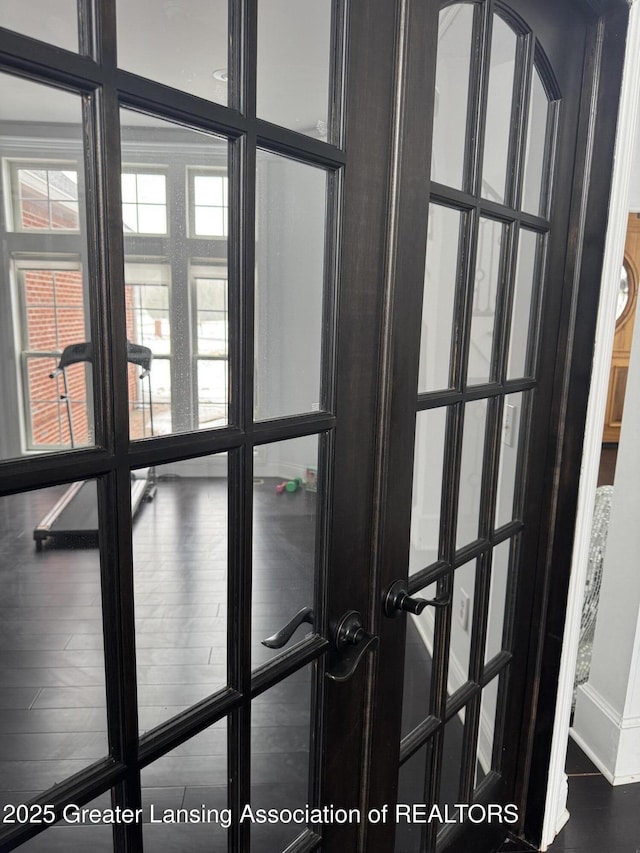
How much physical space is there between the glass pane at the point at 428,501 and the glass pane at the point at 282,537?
0.36 meters

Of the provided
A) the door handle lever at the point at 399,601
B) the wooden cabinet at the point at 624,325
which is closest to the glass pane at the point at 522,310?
the door handle lever at the point at 399,601

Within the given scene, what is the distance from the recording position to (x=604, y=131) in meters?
1.54

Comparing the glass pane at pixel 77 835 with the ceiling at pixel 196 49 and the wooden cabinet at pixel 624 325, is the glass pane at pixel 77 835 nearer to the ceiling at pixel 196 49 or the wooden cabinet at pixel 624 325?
the ceiling at pixel 196 49

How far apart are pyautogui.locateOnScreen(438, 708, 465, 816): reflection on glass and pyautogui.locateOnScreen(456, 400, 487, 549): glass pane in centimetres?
49

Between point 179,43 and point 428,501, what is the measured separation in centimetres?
98

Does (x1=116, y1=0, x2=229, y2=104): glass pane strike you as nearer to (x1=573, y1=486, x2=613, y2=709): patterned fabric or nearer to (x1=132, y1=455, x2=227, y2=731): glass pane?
(x1=132, y1=455, x2=227, y2=731): glass pane

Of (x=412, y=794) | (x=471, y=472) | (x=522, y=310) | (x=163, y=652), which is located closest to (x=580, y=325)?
(x=522, y=310)

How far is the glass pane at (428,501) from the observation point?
139 centimetres

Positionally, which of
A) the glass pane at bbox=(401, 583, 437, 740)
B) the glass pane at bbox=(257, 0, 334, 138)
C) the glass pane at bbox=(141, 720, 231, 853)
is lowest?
the glass pane at bbox=(401, 583, 437, 740)

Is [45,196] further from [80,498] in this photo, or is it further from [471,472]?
[471,472]

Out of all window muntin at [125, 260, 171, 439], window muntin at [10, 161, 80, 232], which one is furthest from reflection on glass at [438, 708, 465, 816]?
window muntin at [10, 161, 80, 232]

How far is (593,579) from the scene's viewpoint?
2609mm

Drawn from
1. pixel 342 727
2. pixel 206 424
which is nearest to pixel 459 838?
pixel 342 727

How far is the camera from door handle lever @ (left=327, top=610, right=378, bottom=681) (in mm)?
1129
